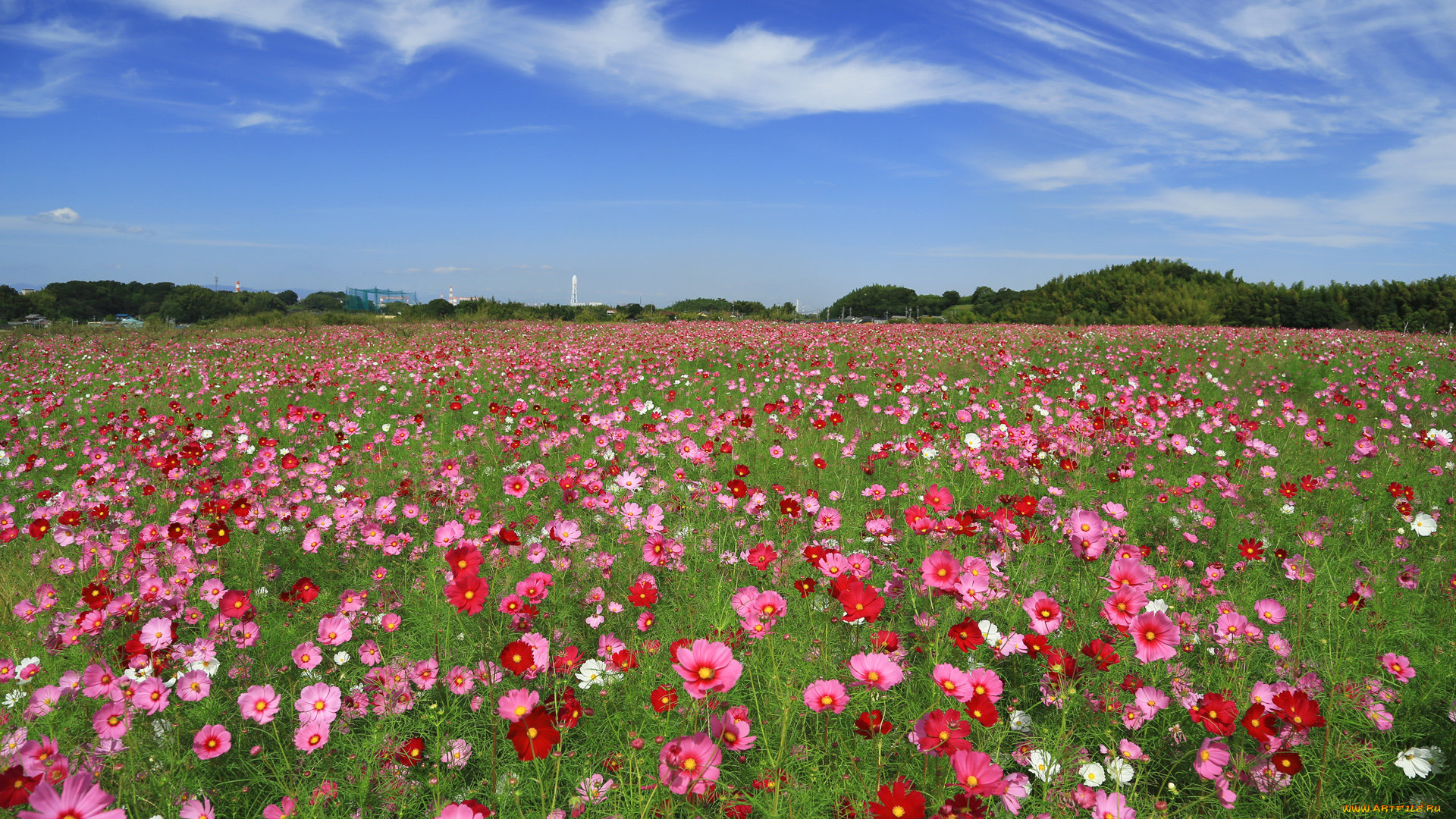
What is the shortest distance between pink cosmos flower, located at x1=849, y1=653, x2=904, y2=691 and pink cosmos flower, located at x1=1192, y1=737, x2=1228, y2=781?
31.4 inches

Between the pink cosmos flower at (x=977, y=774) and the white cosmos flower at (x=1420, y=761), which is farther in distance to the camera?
the white cosmos flower at (x=1420, y=761)

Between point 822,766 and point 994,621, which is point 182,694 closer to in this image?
point 822,766

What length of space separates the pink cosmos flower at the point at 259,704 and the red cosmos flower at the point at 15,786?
560 mm

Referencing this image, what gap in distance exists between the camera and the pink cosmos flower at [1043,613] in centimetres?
166

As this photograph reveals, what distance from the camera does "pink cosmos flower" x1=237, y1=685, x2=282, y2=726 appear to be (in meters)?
1.65

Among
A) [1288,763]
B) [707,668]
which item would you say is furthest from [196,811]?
[1288,763]

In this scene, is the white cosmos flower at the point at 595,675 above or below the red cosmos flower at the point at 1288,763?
below

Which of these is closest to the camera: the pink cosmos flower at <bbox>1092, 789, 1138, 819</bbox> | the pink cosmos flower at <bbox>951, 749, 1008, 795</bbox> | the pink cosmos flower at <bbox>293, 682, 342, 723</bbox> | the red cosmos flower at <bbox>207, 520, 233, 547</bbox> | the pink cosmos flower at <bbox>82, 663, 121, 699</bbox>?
the pink cosmos flower at <bbox>951, 749, 1008, 795</bbox>

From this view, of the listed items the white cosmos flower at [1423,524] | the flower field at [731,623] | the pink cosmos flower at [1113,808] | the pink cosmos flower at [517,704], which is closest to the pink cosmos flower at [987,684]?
the flower field at [731,623]

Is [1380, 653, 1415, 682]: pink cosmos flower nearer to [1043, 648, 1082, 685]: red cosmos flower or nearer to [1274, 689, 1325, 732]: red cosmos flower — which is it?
[1274, 689, 1325, 732]: red cosmos flower

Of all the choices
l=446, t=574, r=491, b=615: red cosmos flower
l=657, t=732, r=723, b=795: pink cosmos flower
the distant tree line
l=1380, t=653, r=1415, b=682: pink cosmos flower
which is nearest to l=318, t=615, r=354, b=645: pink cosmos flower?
l=446, t=574, r=491, b=615: red cosmos flower

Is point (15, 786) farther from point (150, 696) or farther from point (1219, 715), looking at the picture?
point (1219, 715)

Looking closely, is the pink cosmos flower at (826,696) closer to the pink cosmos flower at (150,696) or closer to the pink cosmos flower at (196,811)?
the pink cosmos flower at (196,811)

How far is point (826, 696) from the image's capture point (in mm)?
1431
